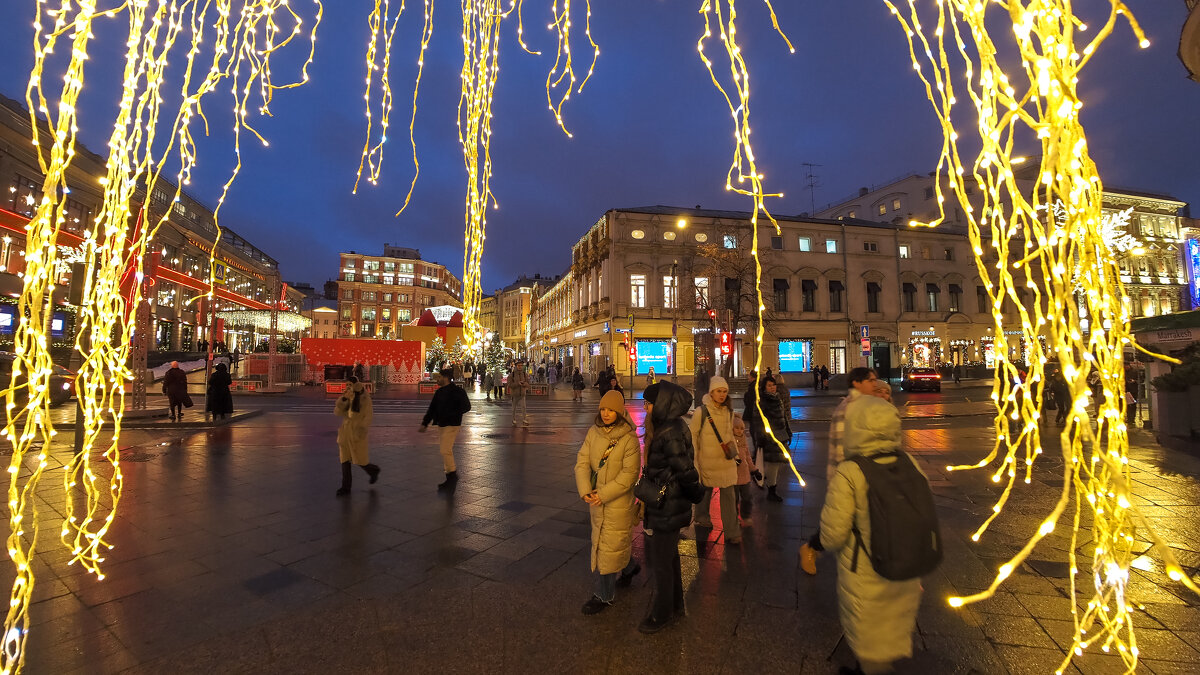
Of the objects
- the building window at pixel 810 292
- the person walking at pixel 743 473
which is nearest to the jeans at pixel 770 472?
the person walking at pixel 743 473

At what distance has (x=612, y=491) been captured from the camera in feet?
11.4

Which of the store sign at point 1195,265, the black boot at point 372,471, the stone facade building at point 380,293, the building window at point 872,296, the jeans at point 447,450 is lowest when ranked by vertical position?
the black boot at point 372,471

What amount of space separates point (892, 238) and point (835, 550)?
1563 inches

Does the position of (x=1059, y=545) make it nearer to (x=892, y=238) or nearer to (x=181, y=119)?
(x=181, y=119)

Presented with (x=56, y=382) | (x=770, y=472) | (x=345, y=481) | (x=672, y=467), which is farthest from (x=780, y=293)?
(x=56, y=382)

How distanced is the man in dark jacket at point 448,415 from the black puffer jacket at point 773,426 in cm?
387

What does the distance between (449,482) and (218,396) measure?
965cm

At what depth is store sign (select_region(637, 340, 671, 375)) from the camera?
32562 mm

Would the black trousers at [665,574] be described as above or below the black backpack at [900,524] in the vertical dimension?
below

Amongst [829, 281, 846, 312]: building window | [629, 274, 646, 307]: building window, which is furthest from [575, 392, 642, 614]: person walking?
[829, 281, 846, 312]: building window

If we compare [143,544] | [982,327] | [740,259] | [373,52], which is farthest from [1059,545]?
[982,327]

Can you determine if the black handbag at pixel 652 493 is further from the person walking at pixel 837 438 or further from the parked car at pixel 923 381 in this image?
the parked car at pixel 923 381

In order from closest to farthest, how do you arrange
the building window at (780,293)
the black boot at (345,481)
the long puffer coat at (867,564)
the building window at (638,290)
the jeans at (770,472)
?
the long puffer coat at (867,564), the jeans at (770,472), the black boot at (345,481), the building window at (638,290), the building window at (780,293)

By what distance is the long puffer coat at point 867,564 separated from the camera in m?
2.61
